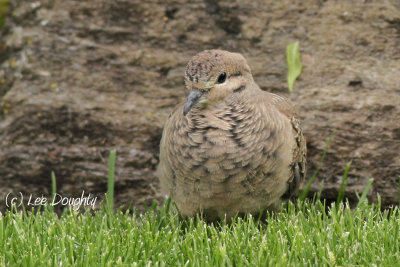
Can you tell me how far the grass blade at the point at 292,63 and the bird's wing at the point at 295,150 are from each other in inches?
15.4

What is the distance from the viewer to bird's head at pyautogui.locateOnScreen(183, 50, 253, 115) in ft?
13.9

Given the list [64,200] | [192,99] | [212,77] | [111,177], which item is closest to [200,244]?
[192,99]

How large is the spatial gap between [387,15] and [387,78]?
514 millimetres

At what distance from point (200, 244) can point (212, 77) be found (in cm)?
105

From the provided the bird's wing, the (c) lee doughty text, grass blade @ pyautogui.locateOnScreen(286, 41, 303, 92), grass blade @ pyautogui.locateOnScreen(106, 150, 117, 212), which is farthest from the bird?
the (c) lee doughty text

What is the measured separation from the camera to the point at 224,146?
432cm

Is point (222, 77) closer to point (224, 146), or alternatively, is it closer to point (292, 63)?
point (224, 146)

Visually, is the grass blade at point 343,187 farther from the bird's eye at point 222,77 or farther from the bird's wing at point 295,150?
the bird's eye at point 222,77

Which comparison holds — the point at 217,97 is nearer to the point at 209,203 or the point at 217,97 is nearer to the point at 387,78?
the point at 209,203

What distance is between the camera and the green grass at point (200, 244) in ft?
12.1

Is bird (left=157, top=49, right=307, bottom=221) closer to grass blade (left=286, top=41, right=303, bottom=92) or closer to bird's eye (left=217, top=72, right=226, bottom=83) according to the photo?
bird's eye (left=217, top=72, right=226, bottom=83)

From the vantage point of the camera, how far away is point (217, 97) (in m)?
4.38

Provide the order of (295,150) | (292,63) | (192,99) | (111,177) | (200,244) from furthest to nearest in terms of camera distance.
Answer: (292,63) < (111,177) < (295,150) < (192,99) < (200,244)

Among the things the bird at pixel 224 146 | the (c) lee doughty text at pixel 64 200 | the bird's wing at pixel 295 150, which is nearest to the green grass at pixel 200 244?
the bird at pixel 224 146
